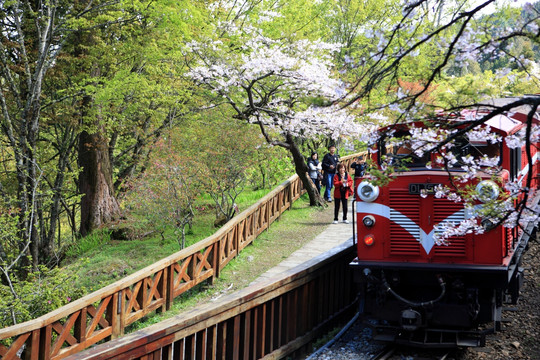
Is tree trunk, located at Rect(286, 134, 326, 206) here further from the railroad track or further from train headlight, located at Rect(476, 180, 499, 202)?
train headlight, located at Rect(476, 180, 499, 202)

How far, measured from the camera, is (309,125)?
17.3 metres

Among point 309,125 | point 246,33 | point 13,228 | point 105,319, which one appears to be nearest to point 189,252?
point 105,319

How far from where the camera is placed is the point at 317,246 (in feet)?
46.0

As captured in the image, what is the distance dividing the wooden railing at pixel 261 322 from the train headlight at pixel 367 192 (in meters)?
1.28

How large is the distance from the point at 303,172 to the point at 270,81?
3.21 m

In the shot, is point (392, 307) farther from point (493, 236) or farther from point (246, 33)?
point (246, 33)

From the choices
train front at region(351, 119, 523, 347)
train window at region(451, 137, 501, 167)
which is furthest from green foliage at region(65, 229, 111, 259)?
train window at region(451, 137, 501, 167)

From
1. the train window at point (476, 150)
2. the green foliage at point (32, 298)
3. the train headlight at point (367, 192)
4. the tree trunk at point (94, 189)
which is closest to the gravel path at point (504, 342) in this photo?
the train window at point (476, 150)

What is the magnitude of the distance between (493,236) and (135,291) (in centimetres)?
598

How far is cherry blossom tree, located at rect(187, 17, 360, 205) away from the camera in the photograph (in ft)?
52.8

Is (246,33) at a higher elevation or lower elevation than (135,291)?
higher

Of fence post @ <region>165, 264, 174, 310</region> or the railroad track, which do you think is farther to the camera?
fence post @ <region>165, 264, 174, 310</region>

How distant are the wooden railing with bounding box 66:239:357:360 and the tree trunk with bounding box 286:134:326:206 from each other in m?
7.87

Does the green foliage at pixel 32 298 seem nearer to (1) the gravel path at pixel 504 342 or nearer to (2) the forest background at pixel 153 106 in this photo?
(2) the forest background at pixel 153 106
